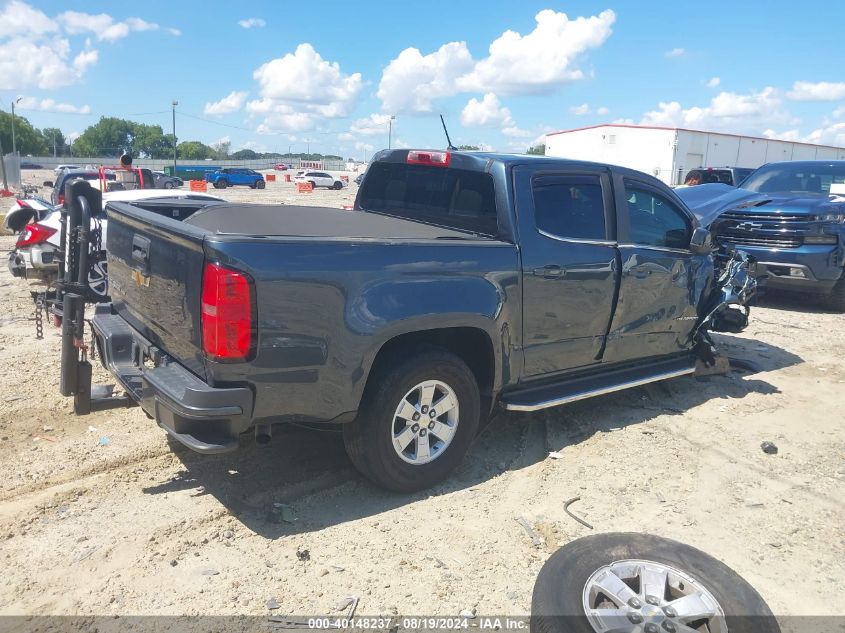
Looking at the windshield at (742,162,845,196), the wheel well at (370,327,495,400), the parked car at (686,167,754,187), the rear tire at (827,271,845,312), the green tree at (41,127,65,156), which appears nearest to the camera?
the wheel well at (370,327,495,400)

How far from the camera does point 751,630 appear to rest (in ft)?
8.64

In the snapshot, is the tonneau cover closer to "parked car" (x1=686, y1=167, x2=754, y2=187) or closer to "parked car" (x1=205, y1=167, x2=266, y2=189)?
"parked car" (x1=686, y1=167, x2=754, y2=187)

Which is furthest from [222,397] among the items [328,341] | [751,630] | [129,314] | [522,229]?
[751,630]

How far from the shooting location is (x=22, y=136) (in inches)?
4119

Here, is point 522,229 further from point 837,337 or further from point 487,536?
point 837,337

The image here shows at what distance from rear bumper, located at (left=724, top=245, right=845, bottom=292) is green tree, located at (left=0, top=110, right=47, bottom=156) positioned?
113m

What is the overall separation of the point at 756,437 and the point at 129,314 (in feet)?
15.1

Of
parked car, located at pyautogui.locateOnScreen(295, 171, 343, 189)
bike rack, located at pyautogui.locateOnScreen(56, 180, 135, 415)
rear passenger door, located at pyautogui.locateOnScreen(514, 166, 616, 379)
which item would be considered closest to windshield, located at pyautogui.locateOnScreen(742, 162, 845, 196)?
rear passenger door, located at pyautogui.locateOnScreen(514, 166, 616, 379)

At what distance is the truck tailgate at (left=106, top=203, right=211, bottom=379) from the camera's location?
321 cm

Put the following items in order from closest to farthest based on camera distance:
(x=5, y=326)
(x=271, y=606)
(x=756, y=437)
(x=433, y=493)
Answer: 1. (x=271, y=606)
2. (x=433, y=493)
3. (x=756, y=437)
4. (x=5, y=326)

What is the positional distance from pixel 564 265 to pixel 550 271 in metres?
0.14

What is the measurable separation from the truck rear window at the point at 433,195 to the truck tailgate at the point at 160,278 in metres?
1.87

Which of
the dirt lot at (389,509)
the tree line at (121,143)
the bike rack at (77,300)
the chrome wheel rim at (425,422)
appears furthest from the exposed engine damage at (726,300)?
the tree line at (121,143)

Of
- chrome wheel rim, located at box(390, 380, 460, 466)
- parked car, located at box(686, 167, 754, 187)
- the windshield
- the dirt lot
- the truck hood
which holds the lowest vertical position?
the dirt lot
